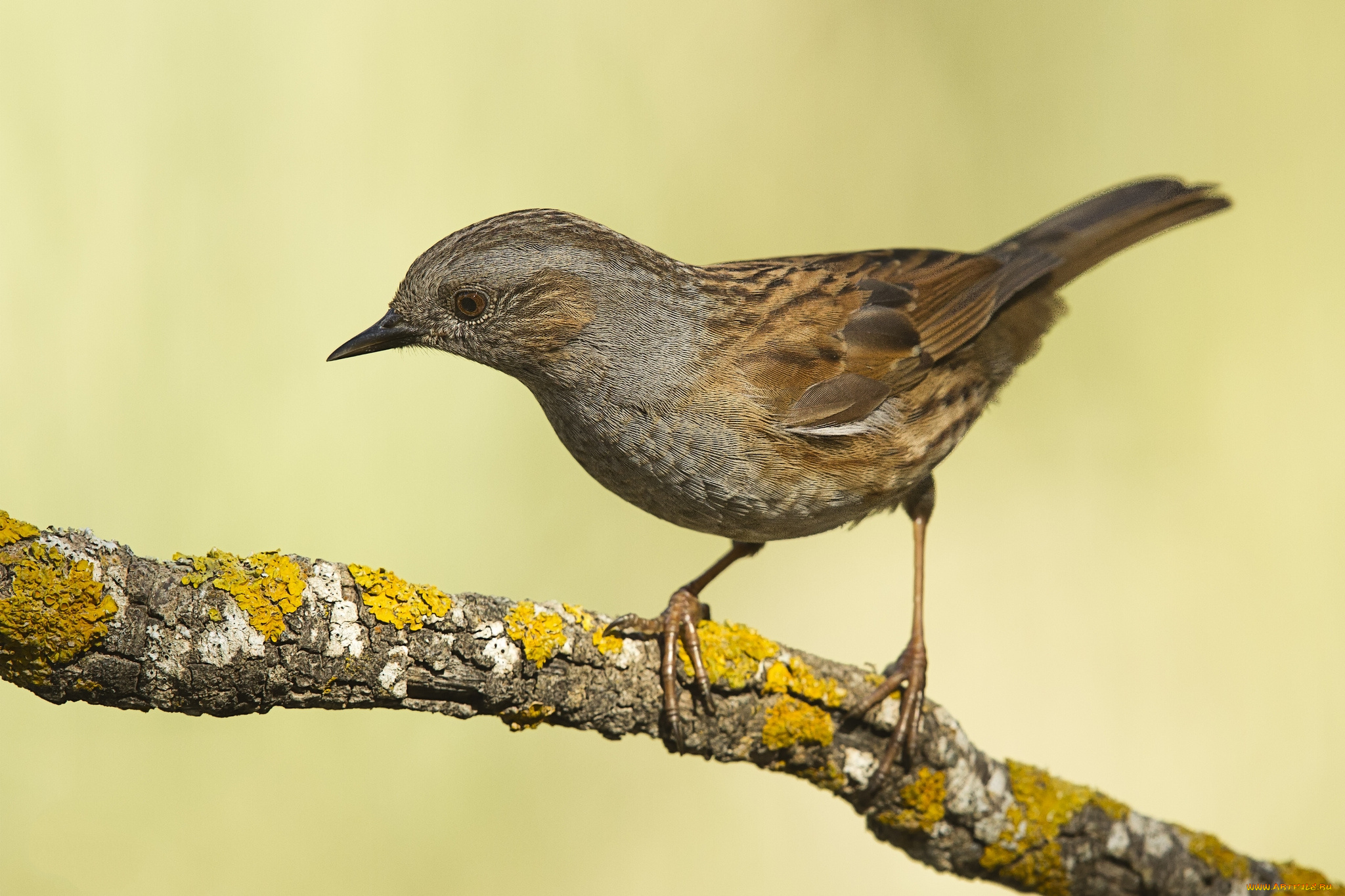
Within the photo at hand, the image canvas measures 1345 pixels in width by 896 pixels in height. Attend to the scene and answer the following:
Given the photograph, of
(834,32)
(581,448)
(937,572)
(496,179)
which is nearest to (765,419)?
(581,448)

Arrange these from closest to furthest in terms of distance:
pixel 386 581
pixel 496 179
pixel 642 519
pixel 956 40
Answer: pixel 386 581 < pixel 496 179 < pixel 642 519 < pixel 956 40

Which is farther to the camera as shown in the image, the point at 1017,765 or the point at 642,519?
the point at 642,519

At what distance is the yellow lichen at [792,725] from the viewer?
10.7 feet

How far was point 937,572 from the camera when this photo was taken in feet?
18.7

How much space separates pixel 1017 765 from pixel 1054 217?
2.39 m

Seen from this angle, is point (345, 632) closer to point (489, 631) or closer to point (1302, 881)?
point (489, 631)

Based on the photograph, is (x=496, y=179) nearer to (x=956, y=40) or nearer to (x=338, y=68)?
(x=338, y=68)

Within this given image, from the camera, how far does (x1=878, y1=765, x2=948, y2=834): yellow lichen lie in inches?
138

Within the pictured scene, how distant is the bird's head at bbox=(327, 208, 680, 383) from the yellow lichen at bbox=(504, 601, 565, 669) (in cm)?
93

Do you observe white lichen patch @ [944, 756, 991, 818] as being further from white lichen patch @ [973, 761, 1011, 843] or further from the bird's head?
the bird's head

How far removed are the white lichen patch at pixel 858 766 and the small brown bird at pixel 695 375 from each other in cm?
4

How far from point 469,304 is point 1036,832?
8.26ft

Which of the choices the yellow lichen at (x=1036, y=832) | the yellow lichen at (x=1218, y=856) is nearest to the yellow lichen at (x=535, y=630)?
the yellow lichen at (x=1036, y=832)

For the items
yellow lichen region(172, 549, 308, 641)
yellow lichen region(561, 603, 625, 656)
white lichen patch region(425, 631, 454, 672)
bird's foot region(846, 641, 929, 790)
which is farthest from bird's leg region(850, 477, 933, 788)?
yellow lichen region(172, 549, 308, 641)
